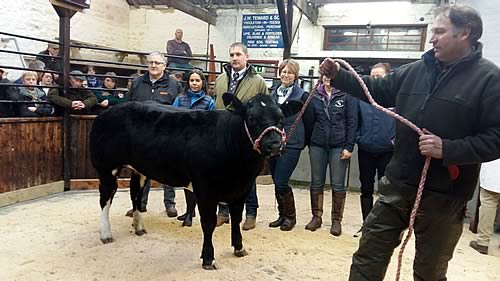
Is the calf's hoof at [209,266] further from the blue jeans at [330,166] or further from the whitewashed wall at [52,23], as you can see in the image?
the whitewashed wall at [52,23]

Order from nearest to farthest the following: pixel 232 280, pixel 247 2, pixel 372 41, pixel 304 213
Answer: pixel 232 280, pixel 304 213, pixel 372 41, pixel 247 2

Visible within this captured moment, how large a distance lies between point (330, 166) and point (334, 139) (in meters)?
0.26

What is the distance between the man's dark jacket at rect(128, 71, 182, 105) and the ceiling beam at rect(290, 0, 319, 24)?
5854mm

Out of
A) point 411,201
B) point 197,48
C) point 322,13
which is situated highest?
point 322,13

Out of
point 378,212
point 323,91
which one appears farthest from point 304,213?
point 378,212

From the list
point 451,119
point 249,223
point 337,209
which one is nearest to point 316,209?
point 337,209

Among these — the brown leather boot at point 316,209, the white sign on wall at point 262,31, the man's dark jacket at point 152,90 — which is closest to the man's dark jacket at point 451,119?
the brown leather boot at point 316,209

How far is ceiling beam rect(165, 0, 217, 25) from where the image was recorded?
895 centimetres

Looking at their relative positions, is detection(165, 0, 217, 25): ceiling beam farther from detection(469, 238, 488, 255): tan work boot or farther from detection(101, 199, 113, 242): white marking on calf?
detection(469, 238, 488, 255): tan work boot

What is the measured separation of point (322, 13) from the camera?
10.3m

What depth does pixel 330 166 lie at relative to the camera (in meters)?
3.63

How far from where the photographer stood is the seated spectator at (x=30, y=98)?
164 inches

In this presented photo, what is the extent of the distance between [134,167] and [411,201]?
2150 mm

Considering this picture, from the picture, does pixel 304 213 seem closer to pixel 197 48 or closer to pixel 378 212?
pixel 378 212
